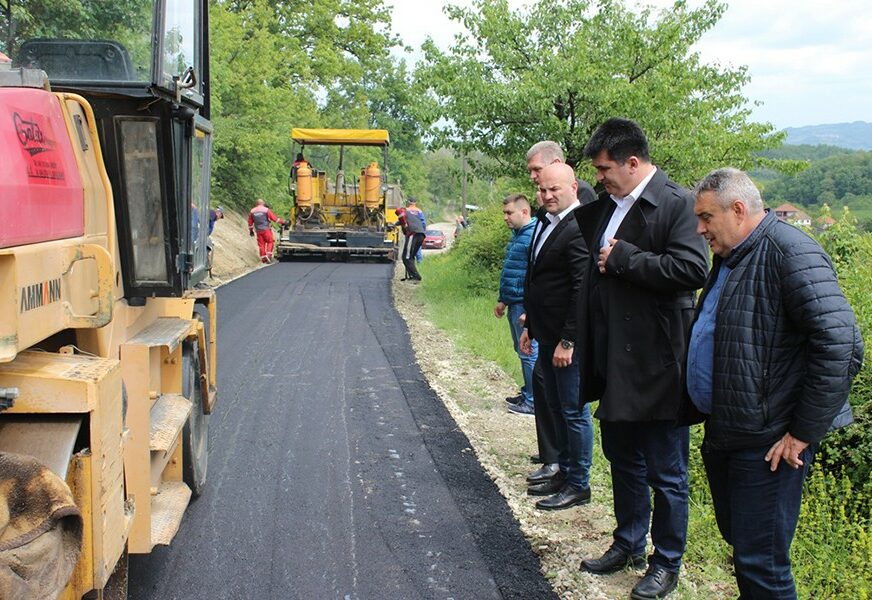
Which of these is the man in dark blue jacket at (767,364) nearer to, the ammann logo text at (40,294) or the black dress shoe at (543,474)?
the black dress shoe at (543,474)

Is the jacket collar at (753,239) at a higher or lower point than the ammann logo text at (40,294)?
higher

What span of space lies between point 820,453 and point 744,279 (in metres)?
2.93

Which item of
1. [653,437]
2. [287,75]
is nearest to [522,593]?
[653,437]

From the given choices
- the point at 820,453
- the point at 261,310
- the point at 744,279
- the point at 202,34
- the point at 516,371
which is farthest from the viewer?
the point at 261,310

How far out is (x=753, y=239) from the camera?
3162 mm

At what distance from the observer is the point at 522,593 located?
4090 millimetres

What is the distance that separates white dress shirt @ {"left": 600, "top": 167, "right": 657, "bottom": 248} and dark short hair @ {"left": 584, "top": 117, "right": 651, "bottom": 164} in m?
0.11

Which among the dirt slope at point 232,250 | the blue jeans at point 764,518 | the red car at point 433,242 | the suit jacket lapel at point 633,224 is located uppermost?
the suit jacket lapel at point 633,224

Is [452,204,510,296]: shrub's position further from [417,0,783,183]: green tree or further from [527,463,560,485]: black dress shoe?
[527,463,560,485]: black dress shoe

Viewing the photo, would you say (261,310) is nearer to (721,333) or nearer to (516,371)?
(516,371)

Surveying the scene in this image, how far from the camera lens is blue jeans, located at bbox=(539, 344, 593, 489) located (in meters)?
5.07

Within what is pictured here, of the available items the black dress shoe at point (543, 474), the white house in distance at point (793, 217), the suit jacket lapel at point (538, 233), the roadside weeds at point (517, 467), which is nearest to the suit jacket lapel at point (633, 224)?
the white house in distance at point (793, 217)

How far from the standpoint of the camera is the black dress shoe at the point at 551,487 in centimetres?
536

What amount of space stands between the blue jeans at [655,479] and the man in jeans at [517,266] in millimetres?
2059
